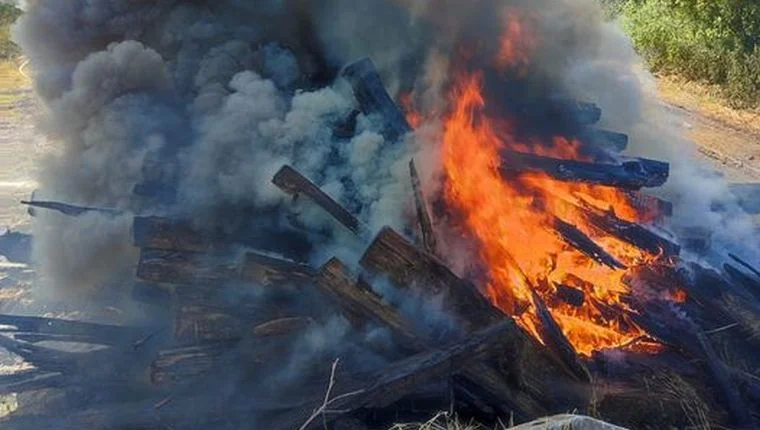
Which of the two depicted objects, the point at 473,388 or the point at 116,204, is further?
the point at 116,204

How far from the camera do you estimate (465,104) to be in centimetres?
771

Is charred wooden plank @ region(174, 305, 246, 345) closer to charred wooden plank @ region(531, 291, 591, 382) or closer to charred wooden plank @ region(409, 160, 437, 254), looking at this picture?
charred wooden plank @ region(409, 160, 437, 254)

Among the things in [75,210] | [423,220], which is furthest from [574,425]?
[75,210]

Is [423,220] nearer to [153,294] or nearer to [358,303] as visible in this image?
[358,303]

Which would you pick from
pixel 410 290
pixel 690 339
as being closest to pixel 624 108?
pixel 690 339

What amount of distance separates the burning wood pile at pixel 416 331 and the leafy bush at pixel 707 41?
13082 millimetres

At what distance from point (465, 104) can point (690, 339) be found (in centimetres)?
325

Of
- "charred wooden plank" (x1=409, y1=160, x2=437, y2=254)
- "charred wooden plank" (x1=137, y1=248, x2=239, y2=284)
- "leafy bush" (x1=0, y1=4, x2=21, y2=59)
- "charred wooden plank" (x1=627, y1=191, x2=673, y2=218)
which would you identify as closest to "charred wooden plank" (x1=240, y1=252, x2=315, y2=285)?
"charred wooden plank" (x1=137, y1=248, x2=239, y2=284)

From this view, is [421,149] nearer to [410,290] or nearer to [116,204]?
[410,290]

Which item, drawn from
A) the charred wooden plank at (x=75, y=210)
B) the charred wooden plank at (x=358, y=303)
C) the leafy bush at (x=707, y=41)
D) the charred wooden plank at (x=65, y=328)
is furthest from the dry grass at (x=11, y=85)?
the leafy bush at (x=707, y=41)

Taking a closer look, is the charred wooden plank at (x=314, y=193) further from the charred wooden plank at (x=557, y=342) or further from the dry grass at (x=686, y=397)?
the dry grass at (x=686, y=397)

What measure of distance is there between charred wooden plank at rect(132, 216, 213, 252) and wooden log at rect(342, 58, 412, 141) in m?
2.01

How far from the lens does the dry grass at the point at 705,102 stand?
1680 centimetres

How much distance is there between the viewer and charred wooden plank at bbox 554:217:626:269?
21.0ft
